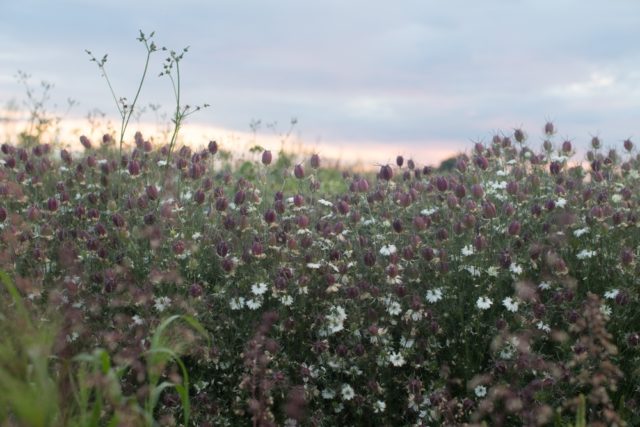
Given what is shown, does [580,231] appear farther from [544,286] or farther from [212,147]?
[212,147]

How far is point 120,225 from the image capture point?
5.87 m

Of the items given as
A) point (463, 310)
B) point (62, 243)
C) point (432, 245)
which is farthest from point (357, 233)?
point (62, 243)

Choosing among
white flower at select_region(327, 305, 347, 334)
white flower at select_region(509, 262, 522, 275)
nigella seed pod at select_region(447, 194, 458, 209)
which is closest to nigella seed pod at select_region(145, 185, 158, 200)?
white flower at select_region(327, 305, 347, 334)

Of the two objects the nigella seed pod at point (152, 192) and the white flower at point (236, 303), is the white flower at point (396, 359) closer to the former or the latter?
the white flower at point (236, 303)

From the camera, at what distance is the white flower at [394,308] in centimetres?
507

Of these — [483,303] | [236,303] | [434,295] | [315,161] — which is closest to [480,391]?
[483,303]

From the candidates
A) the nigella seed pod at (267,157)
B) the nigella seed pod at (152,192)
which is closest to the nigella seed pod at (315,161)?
the nigella seed pod at (267,157)

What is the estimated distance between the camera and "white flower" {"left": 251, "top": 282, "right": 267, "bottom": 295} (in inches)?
199

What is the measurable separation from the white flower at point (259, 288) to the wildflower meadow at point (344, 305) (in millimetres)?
12

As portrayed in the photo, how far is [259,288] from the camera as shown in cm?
509

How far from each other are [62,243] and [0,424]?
2.25 metres

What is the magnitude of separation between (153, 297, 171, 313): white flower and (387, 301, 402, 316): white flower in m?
1.34

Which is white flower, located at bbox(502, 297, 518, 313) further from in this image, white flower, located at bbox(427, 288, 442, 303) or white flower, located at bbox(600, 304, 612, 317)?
white flower, located at bbox(600, 304, 612, 317)

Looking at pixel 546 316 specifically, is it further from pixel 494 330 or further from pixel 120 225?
pixel 120 225
